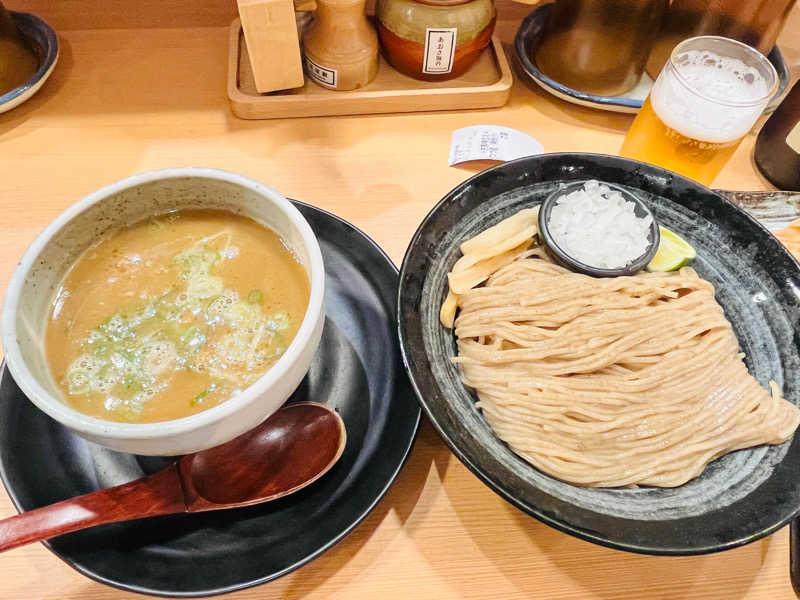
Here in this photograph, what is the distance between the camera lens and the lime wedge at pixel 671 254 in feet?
3.88

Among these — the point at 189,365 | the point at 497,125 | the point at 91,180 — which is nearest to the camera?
the point at 189,365

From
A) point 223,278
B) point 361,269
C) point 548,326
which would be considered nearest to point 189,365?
point 223,278

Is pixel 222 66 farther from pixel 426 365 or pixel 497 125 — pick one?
pixel 426 365

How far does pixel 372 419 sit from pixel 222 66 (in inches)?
50.9

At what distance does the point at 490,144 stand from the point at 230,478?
111cm

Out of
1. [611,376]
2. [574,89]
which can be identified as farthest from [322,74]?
[611,376]

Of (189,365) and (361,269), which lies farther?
(361,269)

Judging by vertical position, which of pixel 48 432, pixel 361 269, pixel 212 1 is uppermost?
pixel 212 1

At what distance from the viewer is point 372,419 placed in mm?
979

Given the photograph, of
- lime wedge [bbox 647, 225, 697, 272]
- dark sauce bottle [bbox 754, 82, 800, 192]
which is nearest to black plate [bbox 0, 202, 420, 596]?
lime wedge [bbox 647, 225, 697, 272]

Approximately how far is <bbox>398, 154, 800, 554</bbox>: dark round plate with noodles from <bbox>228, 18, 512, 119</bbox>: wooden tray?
1.71 ft

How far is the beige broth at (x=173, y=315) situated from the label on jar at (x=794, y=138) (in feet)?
4.43

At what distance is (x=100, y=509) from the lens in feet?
2.66

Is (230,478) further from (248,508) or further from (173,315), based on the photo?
(173,315)
